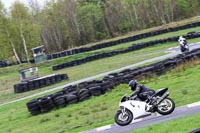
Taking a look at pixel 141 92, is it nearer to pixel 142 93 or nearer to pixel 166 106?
pixel 142 93

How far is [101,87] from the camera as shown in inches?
843

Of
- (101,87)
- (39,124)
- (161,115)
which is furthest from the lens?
(101,87)

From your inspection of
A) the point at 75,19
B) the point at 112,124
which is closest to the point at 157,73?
the point at 112,124

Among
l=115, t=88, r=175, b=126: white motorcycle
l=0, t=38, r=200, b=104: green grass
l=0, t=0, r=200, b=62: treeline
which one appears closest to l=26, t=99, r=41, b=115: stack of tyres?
l=115, t=88, r=175, b=126: white motorcycle

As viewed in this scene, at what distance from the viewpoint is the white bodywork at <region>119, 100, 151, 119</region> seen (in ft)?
42.8

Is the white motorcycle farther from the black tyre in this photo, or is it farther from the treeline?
→ the treeline

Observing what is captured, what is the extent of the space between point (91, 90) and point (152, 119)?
8.18m

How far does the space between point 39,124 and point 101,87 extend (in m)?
4.96

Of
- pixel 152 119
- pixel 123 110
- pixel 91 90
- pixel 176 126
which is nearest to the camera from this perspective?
pixel 176 126

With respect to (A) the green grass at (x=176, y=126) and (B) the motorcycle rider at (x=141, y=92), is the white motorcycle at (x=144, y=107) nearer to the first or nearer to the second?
(B) the motorcycle rider at (x=141, y=92)

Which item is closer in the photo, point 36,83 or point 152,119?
point 152,119

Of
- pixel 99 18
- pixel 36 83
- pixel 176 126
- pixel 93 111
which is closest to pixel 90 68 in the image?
pixel 36 83

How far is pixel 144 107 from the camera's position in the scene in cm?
1305

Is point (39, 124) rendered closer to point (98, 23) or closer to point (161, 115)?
point (161, 115)
